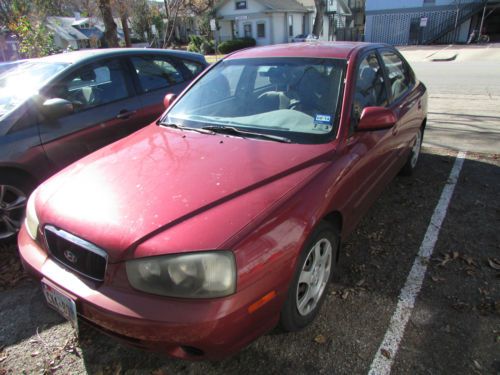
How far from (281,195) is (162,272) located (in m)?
0.74

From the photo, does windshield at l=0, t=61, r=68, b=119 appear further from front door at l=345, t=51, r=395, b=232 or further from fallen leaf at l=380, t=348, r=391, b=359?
fallen leaf at l=380, t=348, r=391, b=359

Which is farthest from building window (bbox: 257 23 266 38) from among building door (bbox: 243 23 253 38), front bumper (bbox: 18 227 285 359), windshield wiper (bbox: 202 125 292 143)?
front bumper (bbox: 18 227 285 359)

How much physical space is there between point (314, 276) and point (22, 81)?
12.0ft

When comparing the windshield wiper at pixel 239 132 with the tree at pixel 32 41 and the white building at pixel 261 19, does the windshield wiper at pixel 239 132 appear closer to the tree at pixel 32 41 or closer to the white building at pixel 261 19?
the tree at pixel 32 41

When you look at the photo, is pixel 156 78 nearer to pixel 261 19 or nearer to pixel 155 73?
pixel 155 73

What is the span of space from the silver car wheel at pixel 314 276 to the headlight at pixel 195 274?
0.59 metres

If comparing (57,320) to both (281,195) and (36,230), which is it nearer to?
(36,230)

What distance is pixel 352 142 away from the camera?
2680 millimetres

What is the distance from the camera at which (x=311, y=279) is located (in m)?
2.35

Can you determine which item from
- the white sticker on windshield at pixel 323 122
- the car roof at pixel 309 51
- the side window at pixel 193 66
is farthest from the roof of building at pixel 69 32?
the white sticker on windshield at pixel 323 122

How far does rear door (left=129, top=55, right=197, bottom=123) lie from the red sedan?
1.32 metres

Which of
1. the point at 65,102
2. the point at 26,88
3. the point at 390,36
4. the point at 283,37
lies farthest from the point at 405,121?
the point at 283,37

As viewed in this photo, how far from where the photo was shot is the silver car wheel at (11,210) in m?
3.41

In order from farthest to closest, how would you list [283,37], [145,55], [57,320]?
[283,37] → [145,55] → [57,320]
